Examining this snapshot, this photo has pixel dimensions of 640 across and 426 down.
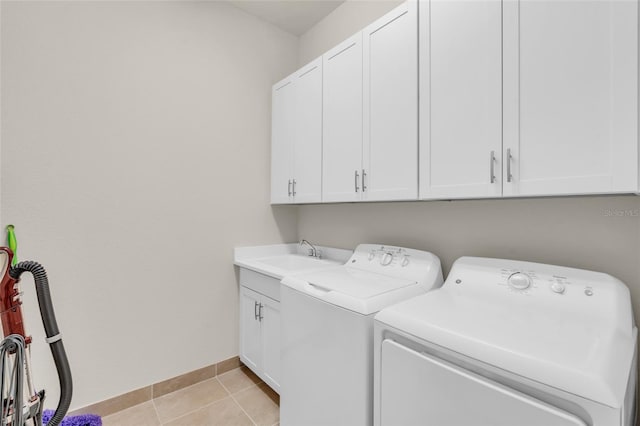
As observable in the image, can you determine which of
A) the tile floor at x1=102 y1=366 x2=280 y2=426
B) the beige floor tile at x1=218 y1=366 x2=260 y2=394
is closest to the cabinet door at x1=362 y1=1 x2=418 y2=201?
the tile floor at x1=102 y1=366 x2=280 y2=426

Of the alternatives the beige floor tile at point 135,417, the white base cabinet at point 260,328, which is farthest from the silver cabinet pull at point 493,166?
the beige floor tile at point 135,417

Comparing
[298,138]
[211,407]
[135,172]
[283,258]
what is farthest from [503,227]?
[135,172]

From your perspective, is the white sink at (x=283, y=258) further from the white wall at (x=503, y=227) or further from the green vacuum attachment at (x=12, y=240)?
the green vacuum attachment at (x=12, y=240)

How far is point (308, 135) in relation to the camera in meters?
2.05

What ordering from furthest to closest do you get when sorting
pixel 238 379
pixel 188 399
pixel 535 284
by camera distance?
pixel 238 379 < pixel 188 399 < pixel 535 284

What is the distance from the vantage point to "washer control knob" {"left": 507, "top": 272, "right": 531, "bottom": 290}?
1.14m

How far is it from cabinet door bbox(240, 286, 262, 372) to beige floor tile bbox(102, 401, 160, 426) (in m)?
0.62

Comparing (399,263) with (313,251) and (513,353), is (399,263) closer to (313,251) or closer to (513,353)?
(513,353)

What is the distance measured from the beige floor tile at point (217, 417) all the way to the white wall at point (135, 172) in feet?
1.21

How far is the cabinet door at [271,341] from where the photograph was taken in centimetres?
182

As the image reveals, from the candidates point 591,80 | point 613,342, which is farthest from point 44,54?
point 613,342

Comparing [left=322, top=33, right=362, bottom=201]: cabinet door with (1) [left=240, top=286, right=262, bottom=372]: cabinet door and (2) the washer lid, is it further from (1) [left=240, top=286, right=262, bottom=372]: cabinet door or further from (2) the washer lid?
(1) [left=240, top=286, right=262, bottom=372]: cabinet door

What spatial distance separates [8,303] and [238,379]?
1646 millimetres

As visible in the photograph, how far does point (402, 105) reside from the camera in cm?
147
